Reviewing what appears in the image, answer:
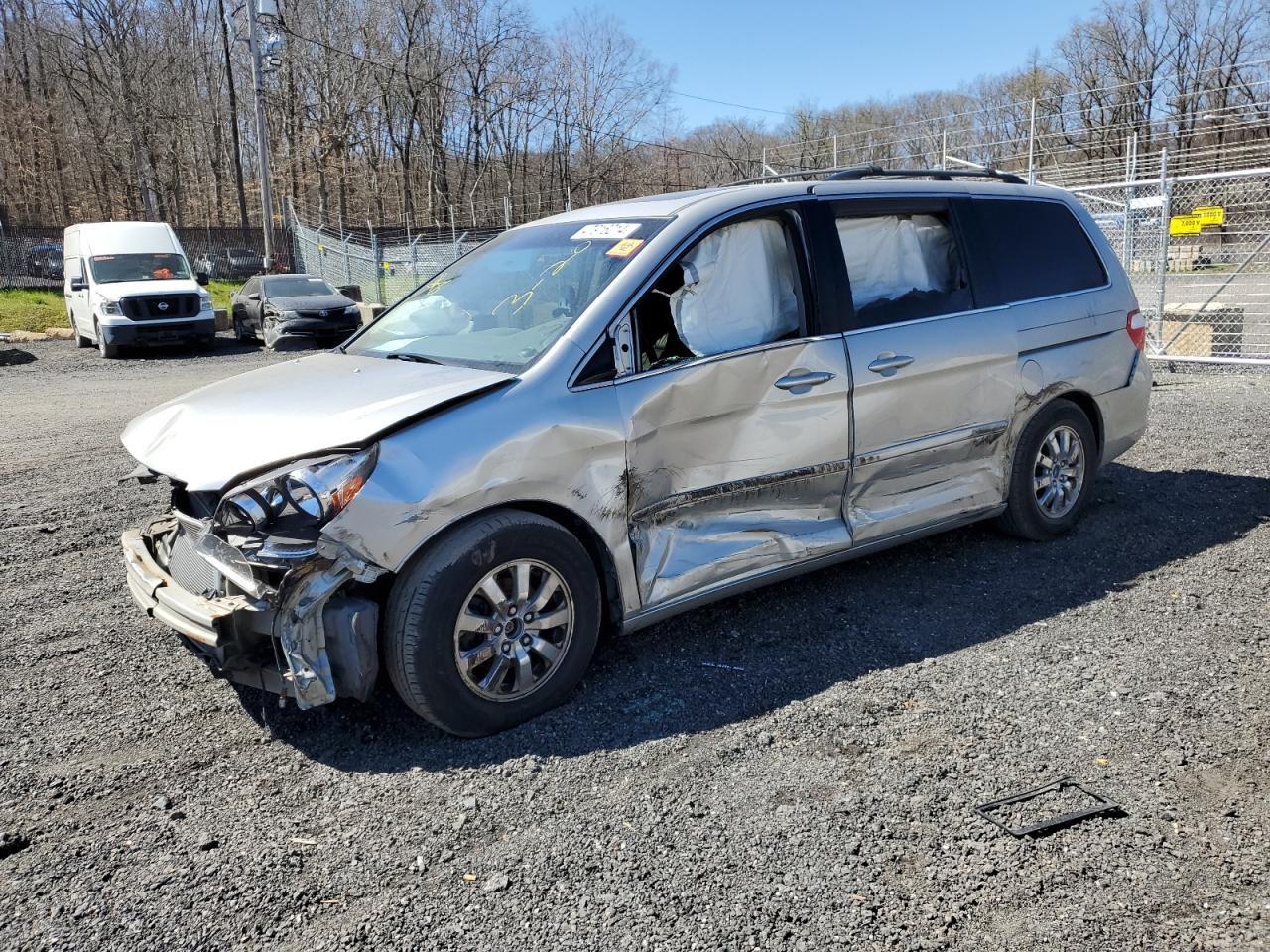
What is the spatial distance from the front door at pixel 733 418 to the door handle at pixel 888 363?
20cm

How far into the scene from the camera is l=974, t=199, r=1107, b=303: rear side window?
16.5 ft

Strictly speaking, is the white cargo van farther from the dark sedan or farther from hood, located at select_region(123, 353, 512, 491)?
hood, located at select_region(123, 353, 512, 491)

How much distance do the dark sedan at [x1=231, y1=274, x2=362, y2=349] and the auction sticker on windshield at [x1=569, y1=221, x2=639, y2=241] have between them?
47.9ft

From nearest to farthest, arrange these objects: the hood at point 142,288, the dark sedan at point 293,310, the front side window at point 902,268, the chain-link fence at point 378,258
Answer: the front side window at point 902,268, the hood at point 142,288, the dark sedan at point 293,310, the chain-link fence at point 378,258

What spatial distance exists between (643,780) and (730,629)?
1279 mm

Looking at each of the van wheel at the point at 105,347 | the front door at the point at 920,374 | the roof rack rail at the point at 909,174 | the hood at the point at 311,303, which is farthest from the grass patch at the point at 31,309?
the front door at the point at 920,374

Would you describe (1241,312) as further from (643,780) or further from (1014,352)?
(643,780)

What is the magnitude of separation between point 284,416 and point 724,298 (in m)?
1.85

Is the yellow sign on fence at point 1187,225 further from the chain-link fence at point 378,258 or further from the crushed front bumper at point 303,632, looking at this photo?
the chain-link fence at point 378,258

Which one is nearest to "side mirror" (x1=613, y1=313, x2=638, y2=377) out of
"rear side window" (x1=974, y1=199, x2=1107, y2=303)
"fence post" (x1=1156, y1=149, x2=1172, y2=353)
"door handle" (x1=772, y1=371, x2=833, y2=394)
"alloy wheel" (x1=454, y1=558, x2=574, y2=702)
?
"door handle" (x1=772, y1=371, x2=833, y2=394)

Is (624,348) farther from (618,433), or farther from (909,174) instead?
(909,174)

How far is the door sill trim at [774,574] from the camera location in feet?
12.4

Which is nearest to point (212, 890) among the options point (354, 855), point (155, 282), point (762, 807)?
point (354, 855)

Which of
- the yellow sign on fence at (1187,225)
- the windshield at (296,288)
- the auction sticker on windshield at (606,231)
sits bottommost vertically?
the auction sticker on windshield at (606,231)
